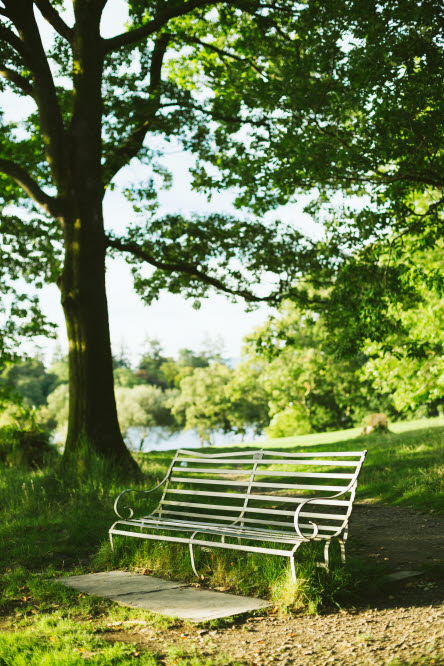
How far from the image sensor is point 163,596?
15.9 ft

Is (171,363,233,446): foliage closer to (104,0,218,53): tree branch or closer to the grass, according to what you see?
(104,0,218,53): tree branch

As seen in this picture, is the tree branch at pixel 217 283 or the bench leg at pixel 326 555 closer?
the bench leg at pixel 326 555

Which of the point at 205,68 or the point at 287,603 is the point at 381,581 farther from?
the point at 205,68

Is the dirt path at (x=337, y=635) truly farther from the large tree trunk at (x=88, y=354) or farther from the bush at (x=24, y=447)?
the bush at (x=24, y=447)

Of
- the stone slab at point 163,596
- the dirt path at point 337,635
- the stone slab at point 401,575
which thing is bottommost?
the dirt path at point 337,635

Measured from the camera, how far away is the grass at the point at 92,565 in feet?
13.1

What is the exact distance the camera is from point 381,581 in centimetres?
481

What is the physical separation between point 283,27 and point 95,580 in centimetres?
1224

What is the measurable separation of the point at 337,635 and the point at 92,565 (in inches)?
118

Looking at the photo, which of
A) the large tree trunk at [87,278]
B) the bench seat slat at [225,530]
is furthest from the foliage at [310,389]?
the bench seat slat at [225,530]

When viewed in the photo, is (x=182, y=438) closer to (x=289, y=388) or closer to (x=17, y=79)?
(x=289, y=388)

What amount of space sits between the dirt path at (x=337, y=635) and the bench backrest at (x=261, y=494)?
2.14 ft

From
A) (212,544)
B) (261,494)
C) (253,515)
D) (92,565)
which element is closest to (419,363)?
(261,494)

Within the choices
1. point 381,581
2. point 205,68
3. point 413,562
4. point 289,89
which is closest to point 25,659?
point 381,581
